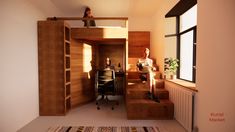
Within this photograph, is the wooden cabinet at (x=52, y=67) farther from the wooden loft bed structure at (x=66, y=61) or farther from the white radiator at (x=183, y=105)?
the white radiator at (x=183, y=105)

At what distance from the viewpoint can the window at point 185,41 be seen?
3.45 m

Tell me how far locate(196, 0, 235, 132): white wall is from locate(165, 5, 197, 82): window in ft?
3.70

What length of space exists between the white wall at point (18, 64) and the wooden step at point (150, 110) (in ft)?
6.68

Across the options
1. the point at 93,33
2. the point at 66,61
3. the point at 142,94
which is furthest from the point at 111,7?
the point at 142,94

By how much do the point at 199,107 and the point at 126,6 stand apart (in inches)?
146

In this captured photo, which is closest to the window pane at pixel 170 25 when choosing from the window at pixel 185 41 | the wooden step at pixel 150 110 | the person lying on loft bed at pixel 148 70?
the window at pixel 185 41

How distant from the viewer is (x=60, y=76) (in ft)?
11.9

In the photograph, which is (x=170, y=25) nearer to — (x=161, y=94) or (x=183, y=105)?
(x=161, y=94)

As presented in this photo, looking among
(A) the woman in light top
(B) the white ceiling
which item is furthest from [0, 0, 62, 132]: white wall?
(A) the woman in light top

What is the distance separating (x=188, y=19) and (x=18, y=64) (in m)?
3.69

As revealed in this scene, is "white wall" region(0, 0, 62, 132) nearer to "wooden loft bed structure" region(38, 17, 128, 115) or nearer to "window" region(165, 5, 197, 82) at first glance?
"wooden loft bed structure" region(38, 17, 128, 115)

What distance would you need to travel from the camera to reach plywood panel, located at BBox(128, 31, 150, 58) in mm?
5531

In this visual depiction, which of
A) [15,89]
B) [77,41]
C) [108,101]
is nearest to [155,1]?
[77,41]

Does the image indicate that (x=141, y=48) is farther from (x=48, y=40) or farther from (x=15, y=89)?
(x=15, y=89)
